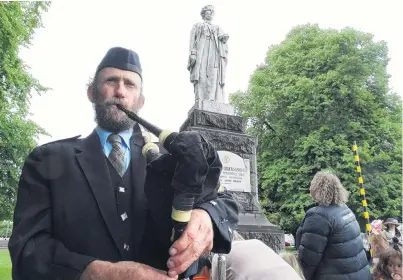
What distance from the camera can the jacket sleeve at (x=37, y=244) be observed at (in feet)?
2.94

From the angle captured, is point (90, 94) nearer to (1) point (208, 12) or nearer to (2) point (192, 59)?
(2) point (192, 59)

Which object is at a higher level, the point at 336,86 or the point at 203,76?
the point at 336,86

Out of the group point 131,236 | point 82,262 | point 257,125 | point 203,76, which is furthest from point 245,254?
point 257,125

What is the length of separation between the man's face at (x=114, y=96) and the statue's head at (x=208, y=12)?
6.69 m

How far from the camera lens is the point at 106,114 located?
3.54ft

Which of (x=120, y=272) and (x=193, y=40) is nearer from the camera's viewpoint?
(x=120, y=272)

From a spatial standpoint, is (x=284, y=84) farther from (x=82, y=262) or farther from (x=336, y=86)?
(x=82, y=262)

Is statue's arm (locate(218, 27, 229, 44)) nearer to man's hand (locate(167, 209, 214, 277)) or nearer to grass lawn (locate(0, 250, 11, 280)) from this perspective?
grass lawn (locate(0, 250, 11, 280))

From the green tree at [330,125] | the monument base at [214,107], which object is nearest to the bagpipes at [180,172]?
the monument base at [214,107]

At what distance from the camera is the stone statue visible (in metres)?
7.12

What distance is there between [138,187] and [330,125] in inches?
639

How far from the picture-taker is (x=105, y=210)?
978 millimetres

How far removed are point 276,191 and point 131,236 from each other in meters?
17.1

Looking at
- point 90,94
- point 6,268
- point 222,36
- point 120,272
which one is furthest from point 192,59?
point 120,272
